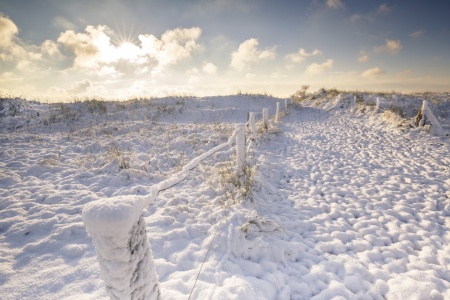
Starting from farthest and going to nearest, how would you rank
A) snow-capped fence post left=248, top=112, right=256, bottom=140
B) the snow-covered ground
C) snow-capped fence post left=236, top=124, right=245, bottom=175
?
snow-capped fence post left=248, top=112, right=256, bottom=140 < snow-capped fence post left=236, top=124, right=245, bottom=175 < the snow-covered ground

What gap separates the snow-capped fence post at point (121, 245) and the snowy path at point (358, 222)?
1.71 metres

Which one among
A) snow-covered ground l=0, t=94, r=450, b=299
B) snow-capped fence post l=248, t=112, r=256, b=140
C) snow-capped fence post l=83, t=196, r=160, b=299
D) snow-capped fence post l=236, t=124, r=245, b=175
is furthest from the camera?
snow-capped fence post l=248, t=112, r=256, b=140

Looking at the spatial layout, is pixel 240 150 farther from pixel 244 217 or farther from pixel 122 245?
pixel 122 245

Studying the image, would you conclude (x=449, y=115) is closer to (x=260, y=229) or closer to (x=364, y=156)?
(x=364, y=156)

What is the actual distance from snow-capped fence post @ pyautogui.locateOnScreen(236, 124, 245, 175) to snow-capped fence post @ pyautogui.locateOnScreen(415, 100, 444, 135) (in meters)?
9.17

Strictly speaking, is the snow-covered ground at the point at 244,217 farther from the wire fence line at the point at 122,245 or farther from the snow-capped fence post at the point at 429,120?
the wire fence line at the point at 122,245

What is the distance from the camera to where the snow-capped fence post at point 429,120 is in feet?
33.7

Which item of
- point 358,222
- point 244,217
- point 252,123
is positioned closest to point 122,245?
point 244,217

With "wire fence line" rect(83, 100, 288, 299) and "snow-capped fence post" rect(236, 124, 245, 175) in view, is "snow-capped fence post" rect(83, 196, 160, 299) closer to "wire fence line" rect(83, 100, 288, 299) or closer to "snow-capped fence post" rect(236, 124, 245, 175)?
"wire fence line" rect(83, 100, 288, 299)

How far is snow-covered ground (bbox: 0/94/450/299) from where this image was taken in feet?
10.0

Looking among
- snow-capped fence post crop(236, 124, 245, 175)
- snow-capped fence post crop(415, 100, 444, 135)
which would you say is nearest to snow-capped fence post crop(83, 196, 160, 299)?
snow-capped fence post crop(236, 124, 245, 175)

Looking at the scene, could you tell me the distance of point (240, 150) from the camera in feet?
20.4

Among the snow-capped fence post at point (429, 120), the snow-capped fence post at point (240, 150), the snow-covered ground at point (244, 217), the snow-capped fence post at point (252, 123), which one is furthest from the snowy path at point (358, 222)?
the snow-capped fence post at point (252, 123)

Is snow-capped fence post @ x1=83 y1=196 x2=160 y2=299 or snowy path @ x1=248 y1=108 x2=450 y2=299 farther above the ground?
snow-capped fence post @ x1=83 y1=196 x2=160 y2=299
